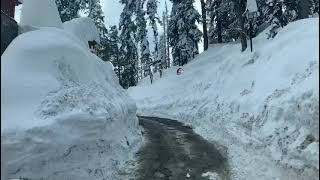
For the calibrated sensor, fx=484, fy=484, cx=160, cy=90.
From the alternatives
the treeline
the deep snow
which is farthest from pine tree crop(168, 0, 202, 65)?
the deep snow

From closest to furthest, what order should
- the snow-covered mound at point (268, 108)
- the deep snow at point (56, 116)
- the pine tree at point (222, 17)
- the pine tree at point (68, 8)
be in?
the deep snow at point (56, 116) < the snow-covered mound at point (268, 108) < the pine tree at point (222, 17) < the pine tree at point (68, 8)

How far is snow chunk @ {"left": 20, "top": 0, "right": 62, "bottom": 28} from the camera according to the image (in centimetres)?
2233

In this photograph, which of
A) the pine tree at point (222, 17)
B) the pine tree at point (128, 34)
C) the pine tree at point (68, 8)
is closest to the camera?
the pine tree at point (222, 17)

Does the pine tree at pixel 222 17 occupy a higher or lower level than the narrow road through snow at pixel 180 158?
higher

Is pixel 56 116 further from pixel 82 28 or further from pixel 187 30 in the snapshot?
pixel 187 30

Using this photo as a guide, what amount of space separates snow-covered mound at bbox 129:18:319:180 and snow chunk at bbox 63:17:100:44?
24.1ft

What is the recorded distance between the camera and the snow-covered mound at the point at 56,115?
12.2 m

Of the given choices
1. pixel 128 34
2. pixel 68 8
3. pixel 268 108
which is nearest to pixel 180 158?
pixel 268 108

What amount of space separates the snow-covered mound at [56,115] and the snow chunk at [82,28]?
29.0 feet

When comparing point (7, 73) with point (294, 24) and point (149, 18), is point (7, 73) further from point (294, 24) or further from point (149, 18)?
point (149, 18)

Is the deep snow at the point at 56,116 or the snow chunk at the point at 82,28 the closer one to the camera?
the deep snow at the point at 56,116

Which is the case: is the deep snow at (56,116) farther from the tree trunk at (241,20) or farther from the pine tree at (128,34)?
the pine tree at (128,34)

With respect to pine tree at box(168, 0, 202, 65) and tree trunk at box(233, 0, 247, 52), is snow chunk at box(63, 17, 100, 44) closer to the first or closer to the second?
tree trunk at box(233, 0, 247, 52)

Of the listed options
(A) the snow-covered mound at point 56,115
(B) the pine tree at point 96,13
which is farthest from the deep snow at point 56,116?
(B) the pine tree at point 96,13
